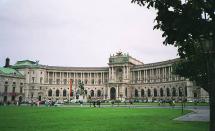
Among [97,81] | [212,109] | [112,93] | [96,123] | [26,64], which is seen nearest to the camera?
[212,109]

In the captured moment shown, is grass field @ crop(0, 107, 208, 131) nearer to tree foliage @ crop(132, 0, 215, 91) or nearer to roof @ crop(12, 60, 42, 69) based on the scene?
tree foliage @ crop(132, 0, 215, 91)

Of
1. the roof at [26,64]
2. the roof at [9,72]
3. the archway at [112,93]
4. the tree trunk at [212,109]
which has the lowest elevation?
the archway at [112,93]

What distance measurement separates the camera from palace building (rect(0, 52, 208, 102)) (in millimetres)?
145125

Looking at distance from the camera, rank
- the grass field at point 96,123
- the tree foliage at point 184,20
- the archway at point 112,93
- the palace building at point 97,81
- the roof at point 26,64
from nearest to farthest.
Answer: the tree foliage at point 184,20, the grass field at point 96,123, the palace building at point 97,81, the roof at point 26,64, the archway at point 112,93

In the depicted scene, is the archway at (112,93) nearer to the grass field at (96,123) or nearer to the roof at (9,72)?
the roof at (9,72)

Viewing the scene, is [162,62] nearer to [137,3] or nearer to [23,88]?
[23,88]

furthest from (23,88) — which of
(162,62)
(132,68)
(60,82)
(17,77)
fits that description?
(162,62)

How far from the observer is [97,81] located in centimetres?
17650

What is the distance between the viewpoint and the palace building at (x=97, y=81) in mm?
145125

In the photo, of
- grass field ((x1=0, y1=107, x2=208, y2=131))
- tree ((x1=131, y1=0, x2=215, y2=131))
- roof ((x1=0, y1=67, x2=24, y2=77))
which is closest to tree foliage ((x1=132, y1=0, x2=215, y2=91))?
tree ((x1=131, y1=0, x2=215, y2=131))

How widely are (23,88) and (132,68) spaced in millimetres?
62976

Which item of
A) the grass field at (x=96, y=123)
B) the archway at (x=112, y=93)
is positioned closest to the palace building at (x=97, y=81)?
the archway at (x=112, y=93)

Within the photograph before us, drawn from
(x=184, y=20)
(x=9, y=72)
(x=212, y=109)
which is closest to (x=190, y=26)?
(x=184, y=20)

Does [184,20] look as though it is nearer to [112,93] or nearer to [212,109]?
[212,109]
